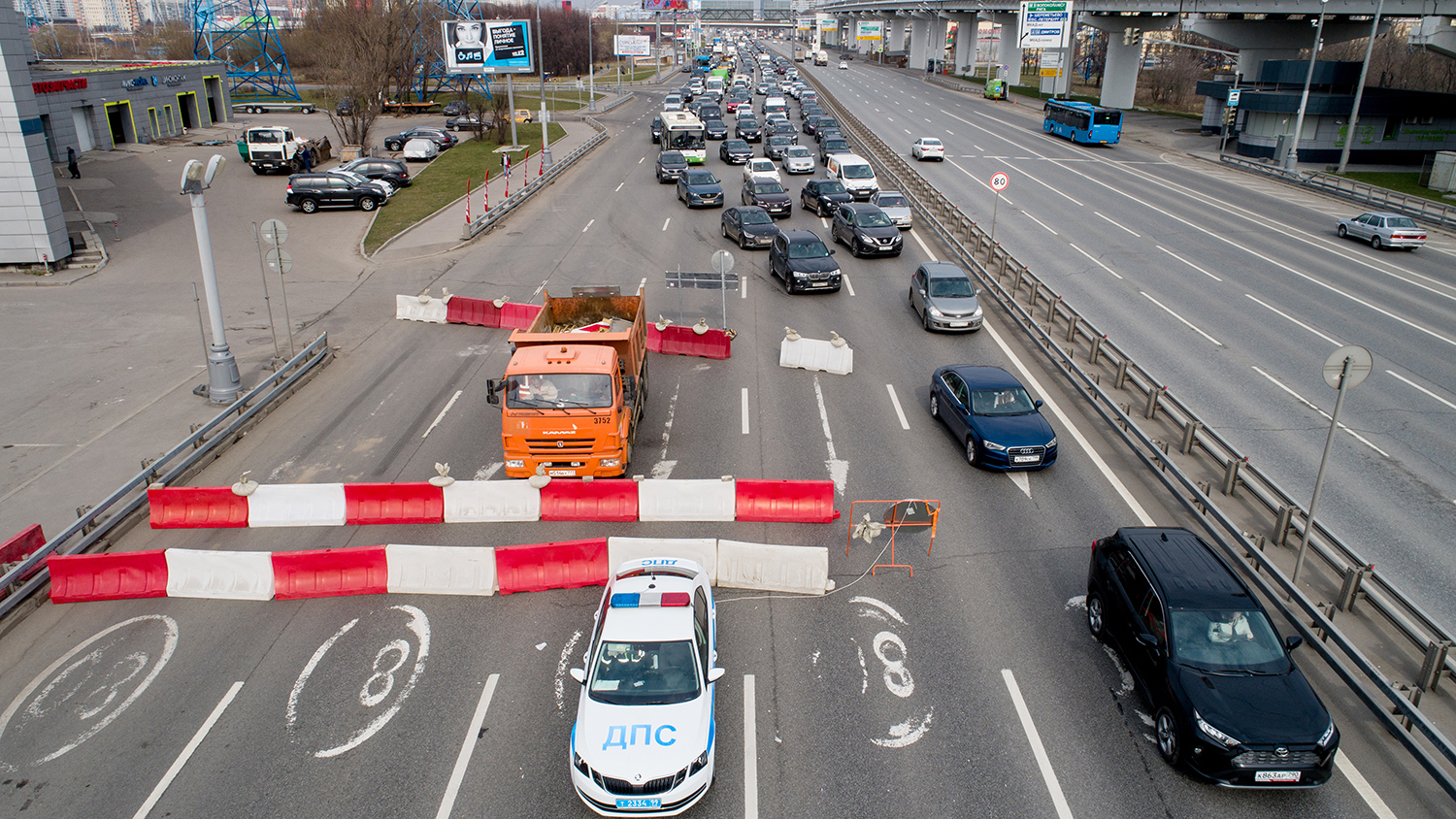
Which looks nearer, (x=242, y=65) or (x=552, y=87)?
(x=242, y=65)

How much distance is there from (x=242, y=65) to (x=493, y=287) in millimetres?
89901

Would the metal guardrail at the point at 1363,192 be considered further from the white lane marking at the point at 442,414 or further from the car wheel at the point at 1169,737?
the white lane marking at the point at 442,414

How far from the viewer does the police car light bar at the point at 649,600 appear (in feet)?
33.1

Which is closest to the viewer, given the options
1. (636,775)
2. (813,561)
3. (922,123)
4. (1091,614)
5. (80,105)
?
(636,775)

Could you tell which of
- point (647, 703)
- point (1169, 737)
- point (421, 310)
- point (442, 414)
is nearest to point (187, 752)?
point (647, 703)

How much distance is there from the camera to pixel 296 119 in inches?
2926

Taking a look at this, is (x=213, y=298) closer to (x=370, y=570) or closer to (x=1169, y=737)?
(x=370, y=570)

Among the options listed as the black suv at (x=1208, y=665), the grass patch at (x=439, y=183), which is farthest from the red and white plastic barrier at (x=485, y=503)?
the grass patch at (x=439, y=183)

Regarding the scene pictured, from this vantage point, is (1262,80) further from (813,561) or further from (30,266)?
(30,266)

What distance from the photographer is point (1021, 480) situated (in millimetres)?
16125

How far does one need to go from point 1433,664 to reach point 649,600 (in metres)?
9.32

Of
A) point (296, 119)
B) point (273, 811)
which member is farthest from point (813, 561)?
point (296, 119)

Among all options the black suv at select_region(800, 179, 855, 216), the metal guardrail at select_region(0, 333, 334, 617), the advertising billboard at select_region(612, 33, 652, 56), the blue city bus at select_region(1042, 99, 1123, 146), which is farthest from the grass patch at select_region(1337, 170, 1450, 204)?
the advertising billboard at select_region(612, 33, 652, 56)

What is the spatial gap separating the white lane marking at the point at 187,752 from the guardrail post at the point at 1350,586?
14565mm
